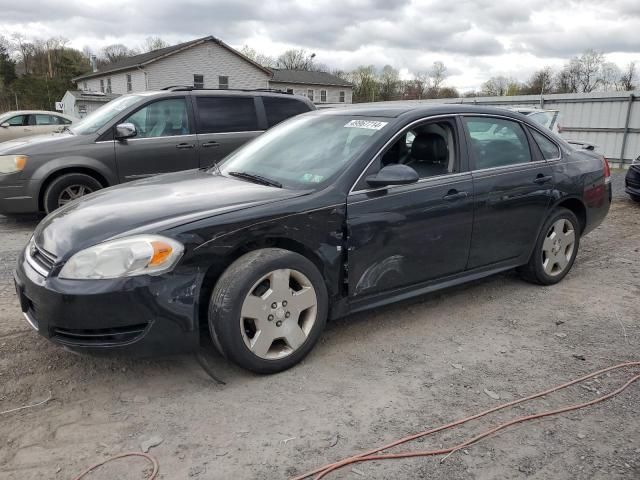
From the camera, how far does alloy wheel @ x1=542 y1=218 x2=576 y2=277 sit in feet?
15.6

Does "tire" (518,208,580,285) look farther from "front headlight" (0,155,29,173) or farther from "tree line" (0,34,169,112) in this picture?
"tree line" (0,34,169,112)

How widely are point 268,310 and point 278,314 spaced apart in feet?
0.25

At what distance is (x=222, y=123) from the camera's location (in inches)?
295

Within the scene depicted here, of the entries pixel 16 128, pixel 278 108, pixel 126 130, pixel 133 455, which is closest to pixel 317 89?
pixel 16 128

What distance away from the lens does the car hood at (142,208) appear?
2934 mm

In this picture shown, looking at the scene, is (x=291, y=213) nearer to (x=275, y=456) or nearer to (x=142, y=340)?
(x=142, y=340)

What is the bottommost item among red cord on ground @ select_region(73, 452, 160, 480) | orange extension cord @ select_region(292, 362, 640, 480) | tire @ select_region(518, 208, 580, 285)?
orange extension cord @ select_region(292, 362, 640, 480)

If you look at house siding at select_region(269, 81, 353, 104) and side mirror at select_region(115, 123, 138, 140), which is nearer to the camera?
side mirror at select_region(115, 123, 138, 140)

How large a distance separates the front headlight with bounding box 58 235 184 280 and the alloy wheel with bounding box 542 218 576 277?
3.38m

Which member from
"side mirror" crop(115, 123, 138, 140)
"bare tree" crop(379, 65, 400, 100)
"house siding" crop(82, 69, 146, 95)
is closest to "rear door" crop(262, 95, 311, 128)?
"side mirror" crop(115, 123, 138, 140)

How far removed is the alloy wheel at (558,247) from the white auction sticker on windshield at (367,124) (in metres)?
2.00

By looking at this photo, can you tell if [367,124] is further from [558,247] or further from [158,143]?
[158,143]

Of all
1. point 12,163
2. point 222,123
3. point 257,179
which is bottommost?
point 12,163

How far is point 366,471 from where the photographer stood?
2.39m
